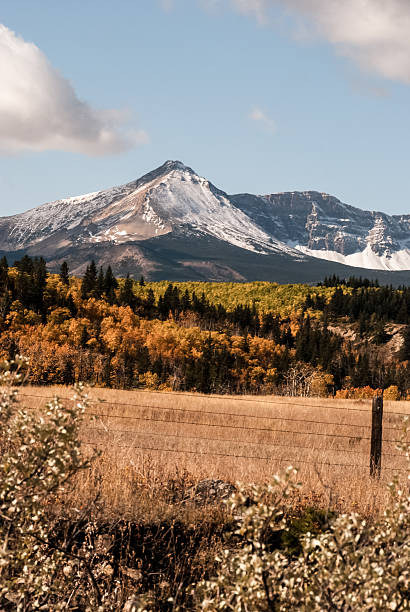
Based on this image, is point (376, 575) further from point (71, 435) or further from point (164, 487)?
point (164, 487)

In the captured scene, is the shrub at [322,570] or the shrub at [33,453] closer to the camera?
the shrub at [322,570]

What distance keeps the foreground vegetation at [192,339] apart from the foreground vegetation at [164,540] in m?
54.3

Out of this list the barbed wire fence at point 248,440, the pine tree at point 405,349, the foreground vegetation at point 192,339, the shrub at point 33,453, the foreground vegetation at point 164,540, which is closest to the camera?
the foreground vegetation at point 164,540

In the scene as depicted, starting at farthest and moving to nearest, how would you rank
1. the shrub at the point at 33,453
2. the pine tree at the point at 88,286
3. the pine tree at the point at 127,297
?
the pine tree at the point at 127,297, the pine tree at the point at 88,286, the shrub at the point at 33,453

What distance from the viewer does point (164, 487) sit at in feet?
32.9

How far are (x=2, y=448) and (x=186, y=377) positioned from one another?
78.8 metres

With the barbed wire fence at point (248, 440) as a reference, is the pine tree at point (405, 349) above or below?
below

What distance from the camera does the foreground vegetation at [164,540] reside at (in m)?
4.27

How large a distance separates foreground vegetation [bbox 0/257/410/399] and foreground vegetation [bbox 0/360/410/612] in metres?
54.3

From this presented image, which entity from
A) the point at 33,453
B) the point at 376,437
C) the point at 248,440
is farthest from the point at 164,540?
the point at 248,440

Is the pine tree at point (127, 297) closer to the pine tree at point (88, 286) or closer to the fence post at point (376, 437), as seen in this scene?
the pine tree at point (88, 286)

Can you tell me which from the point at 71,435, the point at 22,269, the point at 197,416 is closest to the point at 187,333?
the point at 22,269

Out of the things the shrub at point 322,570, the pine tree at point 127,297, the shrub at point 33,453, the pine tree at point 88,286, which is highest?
the shrub at point 33,453

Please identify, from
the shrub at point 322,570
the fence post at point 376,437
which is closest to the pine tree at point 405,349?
the fence post at point 376,437
